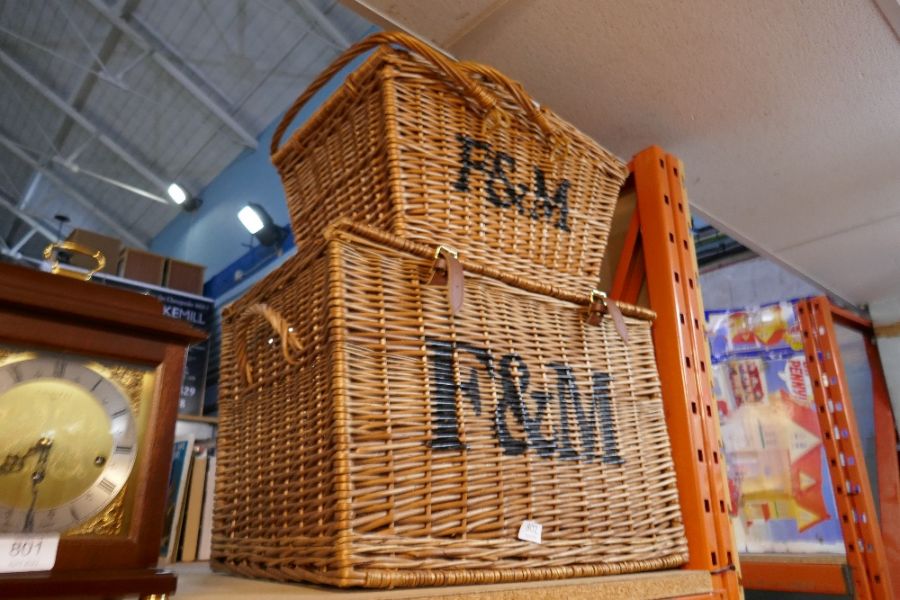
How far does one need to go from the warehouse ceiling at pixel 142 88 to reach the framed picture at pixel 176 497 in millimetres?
3084

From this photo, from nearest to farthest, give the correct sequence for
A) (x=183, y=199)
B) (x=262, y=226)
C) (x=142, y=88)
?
(x=262, y=226)
(x=142, y=88)
(x=183, y=199)

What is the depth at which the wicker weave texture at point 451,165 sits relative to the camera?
0.81 m

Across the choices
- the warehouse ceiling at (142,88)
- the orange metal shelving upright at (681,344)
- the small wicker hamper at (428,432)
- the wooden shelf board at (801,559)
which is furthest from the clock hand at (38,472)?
the warehouse ceiling at (142,88)

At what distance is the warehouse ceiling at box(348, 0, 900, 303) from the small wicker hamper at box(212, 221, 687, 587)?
35cm

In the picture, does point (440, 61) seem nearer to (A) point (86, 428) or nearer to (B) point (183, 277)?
(A) point (86, 428)

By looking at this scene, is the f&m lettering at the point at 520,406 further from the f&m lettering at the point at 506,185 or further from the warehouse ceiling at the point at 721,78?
the warehouse ceiling at the point at 721,78

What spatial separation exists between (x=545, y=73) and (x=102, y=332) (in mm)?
745

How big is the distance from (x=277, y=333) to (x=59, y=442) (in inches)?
12.4

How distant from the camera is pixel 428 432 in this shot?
2.24 feet

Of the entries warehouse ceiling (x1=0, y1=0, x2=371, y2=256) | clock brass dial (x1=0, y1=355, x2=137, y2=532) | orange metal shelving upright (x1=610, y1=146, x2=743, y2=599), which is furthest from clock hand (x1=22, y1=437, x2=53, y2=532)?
warehouse ceiling (x1=0, y1=0, x2=371, y2=256)

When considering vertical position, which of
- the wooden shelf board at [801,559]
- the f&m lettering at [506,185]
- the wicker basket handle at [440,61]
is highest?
the wicker basket handle at [440,61]

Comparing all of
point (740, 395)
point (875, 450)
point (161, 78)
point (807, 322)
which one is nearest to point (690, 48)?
point (807, 322)

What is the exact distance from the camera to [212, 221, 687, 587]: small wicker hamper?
0.63 m

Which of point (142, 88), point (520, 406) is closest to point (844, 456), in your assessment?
point (520, 406)
